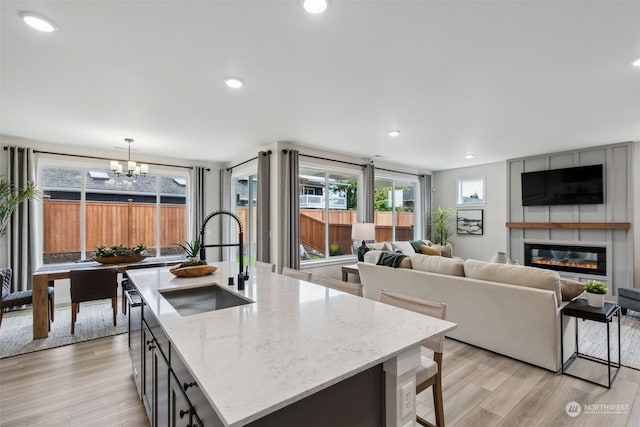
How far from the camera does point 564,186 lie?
5.35m

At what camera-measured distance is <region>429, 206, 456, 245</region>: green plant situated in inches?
278

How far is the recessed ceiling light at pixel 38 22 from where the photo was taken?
1.79 m

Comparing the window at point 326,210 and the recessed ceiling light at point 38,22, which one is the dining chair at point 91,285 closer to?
the recessed ceiling light at point 38,22

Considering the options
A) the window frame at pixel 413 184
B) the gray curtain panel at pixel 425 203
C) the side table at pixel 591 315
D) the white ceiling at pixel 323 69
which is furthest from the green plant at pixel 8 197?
the gray curtain panel at pixel 425 203

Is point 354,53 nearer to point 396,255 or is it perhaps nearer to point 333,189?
point 396,255

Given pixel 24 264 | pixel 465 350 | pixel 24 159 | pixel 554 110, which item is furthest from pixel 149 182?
pixel 554 110

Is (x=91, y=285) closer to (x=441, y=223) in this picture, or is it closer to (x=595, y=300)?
(x=595, y=300)

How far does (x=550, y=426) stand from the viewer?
1.95 metres

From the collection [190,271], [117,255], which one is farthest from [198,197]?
[190,271]

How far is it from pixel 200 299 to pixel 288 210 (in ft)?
8.86

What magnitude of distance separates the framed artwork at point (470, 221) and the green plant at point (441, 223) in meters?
0.20

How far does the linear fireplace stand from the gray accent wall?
0.09 meters

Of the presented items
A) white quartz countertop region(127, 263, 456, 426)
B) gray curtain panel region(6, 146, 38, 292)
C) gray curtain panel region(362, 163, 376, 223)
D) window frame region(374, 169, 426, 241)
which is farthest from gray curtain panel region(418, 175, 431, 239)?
gray curtain panel region(6, 146, 38, 292)

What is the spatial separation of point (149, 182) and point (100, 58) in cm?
409
